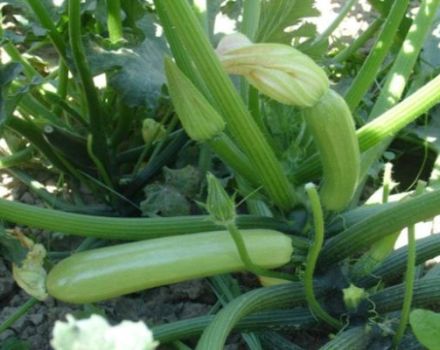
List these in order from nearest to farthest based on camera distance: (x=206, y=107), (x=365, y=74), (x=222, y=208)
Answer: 1. (x=222, y=208)
2. (x=206, y=107)
3. (x=365, y=74)

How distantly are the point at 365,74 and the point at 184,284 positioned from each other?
0.62 m

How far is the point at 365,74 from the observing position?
5.27 feet

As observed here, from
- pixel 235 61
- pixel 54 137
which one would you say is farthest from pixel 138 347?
pixel 54 137

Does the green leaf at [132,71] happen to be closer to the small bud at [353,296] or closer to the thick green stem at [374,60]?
the thick green stem at [374,60]

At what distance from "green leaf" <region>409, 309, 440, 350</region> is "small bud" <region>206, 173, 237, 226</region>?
31 cm

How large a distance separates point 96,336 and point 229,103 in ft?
2.52

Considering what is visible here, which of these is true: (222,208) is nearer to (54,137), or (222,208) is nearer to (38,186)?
(54,137)

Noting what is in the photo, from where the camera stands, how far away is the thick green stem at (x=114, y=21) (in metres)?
1.73

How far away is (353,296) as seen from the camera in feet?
4.89

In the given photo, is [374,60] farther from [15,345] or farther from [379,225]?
[15,345]

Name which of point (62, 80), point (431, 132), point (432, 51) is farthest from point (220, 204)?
point (432, 51)

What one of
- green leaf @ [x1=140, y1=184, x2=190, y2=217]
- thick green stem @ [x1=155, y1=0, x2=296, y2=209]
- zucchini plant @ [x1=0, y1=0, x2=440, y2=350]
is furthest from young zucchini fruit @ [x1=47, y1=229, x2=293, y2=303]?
green leaf @ [x1=140, y1=184, x2=190, y2=217]

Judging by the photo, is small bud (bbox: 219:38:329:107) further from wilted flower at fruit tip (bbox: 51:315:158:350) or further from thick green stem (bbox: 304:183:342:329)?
wilted flower at fruit tip (bbox: 51:315:158:350)

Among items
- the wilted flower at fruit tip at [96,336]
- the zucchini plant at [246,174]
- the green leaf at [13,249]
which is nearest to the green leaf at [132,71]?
the zucchini plant at [246,174]
